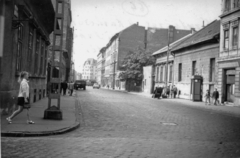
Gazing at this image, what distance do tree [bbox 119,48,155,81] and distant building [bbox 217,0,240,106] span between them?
28.8 meters

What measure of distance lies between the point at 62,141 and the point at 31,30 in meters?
10.6

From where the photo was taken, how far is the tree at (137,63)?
57.2 m

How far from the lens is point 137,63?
57.3 meters

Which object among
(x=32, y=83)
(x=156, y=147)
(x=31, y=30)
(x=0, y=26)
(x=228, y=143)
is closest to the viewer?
(x=0, y=26)

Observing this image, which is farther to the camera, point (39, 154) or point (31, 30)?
point (31, 30)

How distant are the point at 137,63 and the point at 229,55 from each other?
31222 millimetres

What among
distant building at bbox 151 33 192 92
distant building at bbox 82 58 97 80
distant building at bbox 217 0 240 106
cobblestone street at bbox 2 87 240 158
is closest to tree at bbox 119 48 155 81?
distant building at bbox 151 33 192 92

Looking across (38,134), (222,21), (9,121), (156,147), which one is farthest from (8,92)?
(222,21)

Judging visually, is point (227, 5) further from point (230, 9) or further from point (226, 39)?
point (226, 39)

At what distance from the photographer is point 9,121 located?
919cm

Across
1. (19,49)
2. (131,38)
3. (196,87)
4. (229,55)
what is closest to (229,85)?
(229,55)

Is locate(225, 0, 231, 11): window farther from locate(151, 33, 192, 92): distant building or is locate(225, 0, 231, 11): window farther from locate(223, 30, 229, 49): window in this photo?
locate(151, 33, 192, 92): distant building

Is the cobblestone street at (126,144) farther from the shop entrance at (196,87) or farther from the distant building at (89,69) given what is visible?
the distant building at (89,69)

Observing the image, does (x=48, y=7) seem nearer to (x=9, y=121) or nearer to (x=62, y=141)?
(x=9, y=121)
